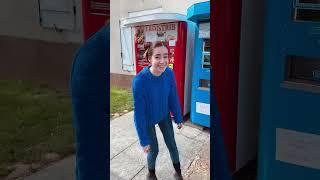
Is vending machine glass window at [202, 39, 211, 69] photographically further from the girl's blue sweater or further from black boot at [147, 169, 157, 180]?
black boot at [147, 169, 157, 180]

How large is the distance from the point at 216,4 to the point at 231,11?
8cm

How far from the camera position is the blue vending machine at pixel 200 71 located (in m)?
4.51

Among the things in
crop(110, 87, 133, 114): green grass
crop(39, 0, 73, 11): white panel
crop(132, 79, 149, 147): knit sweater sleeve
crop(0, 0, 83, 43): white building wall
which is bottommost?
crop(110, 87, 133, 114): green grass

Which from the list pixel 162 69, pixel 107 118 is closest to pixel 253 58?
pixel 107 118

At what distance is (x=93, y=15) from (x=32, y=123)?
53 cm

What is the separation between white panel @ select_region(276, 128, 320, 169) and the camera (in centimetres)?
158

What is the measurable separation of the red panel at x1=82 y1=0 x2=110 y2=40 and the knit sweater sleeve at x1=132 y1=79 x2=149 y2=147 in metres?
1.59

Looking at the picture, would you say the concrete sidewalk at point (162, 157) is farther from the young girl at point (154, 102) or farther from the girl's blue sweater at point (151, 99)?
the girl's blue sweater at point (151, 99)

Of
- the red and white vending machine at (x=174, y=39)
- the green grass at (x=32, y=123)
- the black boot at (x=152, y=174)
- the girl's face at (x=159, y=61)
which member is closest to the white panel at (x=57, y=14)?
the green grass at (x=32, y=123)

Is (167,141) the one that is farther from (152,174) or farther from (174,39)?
(174,39)

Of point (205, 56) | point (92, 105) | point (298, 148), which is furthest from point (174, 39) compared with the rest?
point (298, 148)

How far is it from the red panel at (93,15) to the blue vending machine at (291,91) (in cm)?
71

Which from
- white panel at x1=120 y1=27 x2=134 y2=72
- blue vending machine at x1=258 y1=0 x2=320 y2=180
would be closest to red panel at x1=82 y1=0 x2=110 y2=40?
blue vending machine at x1=258 y1=0 x2=320 y2=180

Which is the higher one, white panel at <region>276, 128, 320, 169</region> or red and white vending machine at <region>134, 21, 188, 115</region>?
red and white vending machine at <region>134, 21, 188, 115</region>
